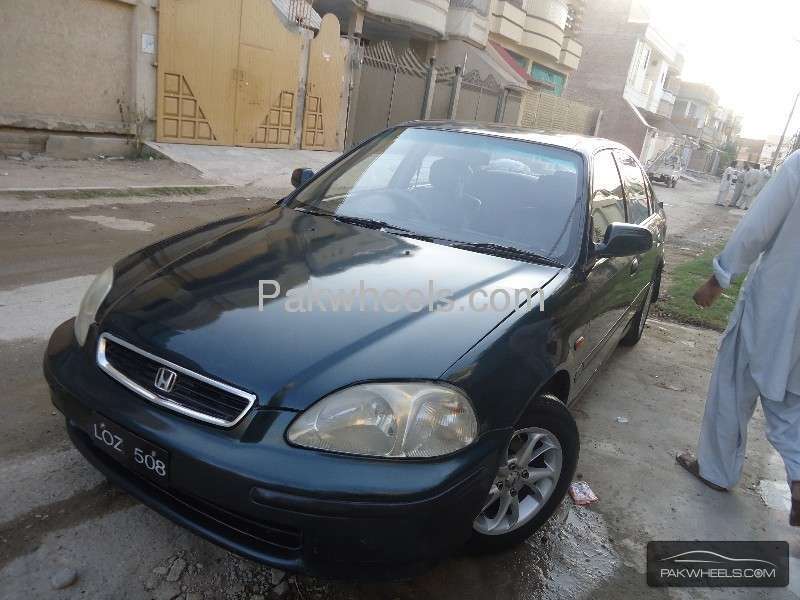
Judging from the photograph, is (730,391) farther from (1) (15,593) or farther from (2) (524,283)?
(1) (15,593)

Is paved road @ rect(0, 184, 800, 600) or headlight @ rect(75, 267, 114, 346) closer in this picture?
paved road @ rect(0, 184, 800, 600)

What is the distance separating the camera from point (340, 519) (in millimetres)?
1654

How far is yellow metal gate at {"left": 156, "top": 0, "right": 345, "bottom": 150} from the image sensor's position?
1062 cm

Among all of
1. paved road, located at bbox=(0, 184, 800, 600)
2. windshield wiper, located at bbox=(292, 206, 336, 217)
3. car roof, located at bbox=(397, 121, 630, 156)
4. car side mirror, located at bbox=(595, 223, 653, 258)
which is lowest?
paved road, located at bbox=(0, 184, 800, 600)

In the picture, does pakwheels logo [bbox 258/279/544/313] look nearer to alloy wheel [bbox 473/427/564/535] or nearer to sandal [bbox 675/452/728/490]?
alloy wheel [bbox 473/427/564/535]

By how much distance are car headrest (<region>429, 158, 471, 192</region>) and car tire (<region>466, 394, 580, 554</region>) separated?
4.16 feet

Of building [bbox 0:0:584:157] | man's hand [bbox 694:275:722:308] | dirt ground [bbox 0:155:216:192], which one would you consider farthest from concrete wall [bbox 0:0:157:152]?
man's hand [bbox 694:275:722:308]

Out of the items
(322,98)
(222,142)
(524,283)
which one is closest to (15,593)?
(524,283)

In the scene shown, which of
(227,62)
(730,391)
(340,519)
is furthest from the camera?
(227,62)

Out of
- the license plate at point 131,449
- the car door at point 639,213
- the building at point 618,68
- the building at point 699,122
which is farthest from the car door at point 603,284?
the building at point 699,122

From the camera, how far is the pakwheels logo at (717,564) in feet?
8.07

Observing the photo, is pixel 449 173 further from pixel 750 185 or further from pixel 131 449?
pixel 750 185

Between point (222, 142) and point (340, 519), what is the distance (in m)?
11.5

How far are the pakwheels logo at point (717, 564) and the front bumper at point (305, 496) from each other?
1.15 meters
